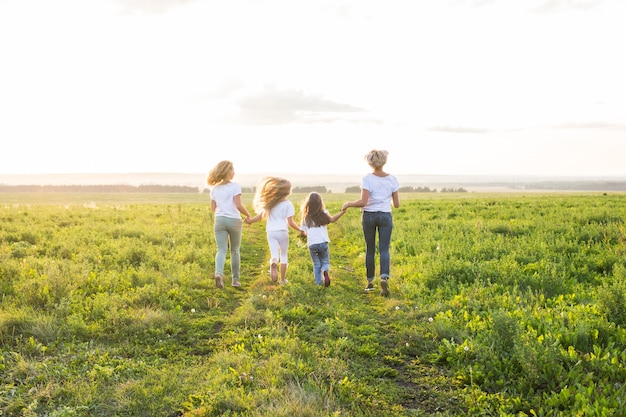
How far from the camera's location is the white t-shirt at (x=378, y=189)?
9.59 meters

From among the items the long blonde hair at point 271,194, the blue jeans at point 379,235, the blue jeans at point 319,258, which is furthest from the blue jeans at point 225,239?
the blue jeans at point 379,235

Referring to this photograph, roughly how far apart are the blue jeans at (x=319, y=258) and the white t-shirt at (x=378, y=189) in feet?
4.92

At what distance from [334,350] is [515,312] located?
3.03 m

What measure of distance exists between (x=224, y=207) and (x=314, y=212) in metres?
2.05

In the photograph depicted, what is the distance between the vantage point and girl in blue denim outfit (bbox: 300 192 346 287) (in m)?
10.5

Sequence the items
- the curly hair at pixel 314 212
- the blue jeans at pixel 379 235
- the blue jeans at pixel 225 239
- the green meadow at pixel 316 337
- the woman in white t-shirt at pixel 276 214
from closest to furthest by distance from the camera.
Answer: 1. the green meadow at pixel 316 337
2. the blue jeans at pixel 379 235
3. the blue jeans at pixel 225 239
4. the woman in white t-shirt at pixel 276 214
5. the curly hair at pixel 314 212

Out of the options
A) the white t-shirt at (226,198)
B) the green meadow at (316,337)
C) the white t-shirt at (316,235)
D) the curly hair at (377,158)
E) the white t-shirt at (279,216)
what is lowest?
the green meadow at (316,337)

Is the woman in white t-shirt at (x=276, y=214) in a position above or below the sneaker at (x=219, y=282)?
above

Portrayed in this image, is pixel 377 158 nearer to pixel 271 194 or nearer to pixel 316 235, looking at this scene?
pixel 316 235

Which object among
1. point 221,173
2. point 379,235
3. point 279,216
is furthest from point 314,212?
point 221,173

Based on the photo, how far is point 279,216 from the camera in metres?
10.6

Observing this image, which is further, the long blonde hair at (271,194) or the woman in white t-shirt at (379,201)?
the long blonde hair at (271,194)

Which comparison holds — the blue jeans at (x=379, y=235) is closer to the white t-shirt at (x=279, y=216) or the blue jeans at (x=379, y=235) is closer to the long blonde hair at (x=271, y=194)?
the white t-shirt at (x=279, y=216)

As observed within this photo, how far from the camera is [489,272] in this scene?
990 cm
